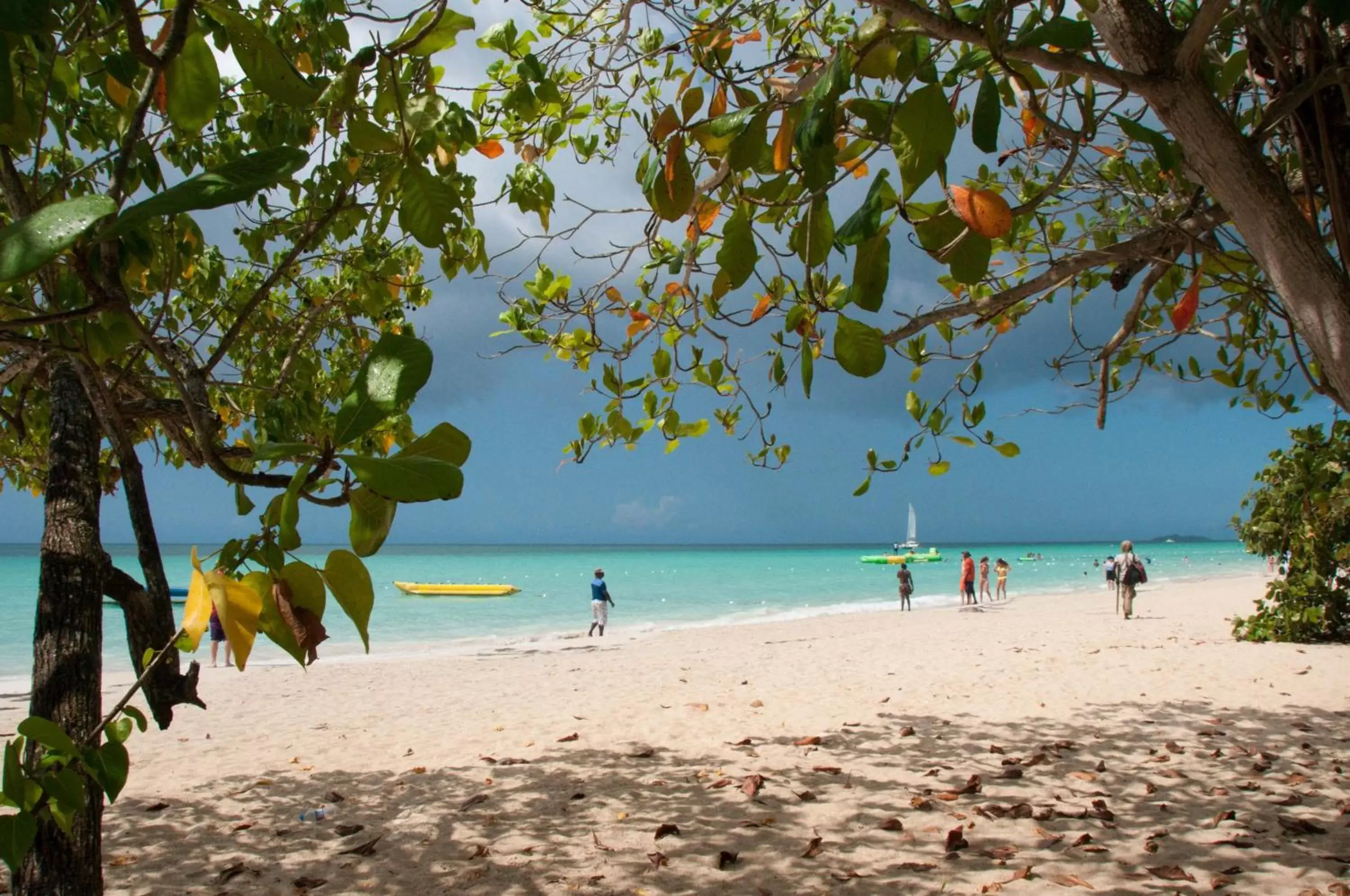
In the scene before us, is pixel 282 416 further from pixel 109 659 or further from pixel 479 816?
pixel 109 659

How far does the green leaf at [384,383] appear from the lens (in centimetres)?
67

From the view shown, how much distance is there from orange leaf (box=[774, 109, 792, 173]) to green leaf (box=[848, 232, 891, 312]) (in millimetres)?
418

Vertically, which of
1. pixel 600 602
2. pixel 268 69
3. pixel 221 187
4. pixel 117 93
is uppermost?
pixel 117 93

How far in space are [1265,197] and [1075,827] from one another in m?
3.61

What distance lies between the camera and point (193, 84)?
86 centimetres

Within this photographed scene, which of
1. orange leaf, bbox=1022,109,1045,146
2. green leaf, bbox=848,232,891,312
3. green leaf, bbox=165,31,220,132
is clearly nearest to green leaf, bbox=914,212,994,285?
green leaf, bbox=848,232,891,312

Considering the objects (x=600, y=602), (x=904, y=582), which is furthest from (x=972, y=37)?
(x=904, y=582)

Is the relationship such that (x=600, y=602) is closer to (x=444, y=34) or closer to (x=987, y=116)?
(x=444, y=34)

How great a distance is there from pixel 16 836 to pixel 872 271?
3.57ft

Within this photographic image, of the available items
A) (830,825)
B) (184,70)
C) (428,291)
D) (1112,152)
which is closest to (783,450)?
(1112,152)

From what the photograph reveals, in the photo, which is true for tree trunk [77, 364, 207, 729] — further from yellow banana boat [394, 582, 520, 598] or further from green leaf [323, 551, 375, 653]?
yellow banana boat [394, 582, 520, 598]

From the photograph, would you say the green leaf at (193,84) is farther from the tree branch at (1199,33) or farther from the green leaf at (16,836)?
the tree branch at (1199,33)

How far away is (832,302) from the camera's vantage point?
3.09m

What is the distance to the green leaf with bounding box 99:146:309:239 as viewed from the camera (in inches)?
22.2
